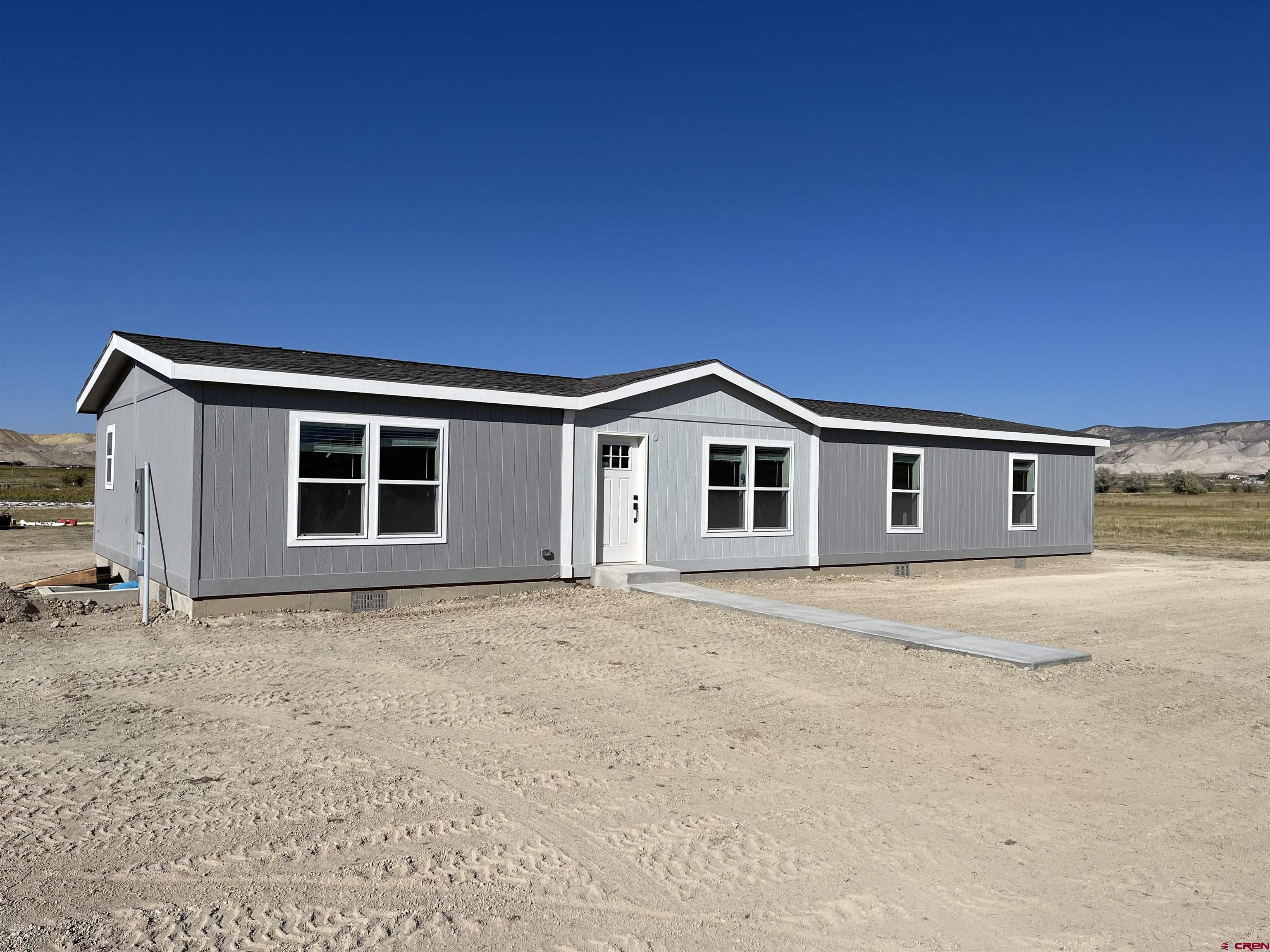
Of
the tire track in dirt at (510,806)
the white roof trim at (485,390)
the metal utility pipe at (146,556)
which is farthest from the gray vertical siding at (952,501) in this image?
the tire track in dirt at (510,806)

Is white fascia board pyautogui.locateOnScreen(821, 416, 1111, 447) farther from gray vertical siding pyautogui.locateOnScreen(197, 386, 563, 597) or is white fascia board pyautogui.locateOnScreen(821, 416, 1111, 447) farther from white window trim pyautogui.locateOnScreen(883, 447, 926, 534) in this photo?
gray vertical siding pyautogui.locateOnScreen(197, 386, 563, 597)

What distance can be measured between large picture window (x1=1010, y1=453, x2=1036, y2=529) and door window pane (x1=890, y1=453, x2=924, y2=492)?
2.66 metres

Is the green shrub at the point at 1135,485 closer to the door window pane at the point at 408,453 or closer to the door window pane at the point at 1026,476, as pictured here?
the door window pane at the point at 1026,476

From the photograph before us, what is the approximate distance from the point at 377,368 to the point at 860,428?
8035 mm

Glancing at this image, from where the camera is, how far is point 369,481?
11.2m

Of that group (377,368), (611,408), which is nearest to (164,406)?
(377,368)

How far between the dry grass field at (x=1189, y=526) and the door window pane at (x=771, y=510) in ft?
39.2

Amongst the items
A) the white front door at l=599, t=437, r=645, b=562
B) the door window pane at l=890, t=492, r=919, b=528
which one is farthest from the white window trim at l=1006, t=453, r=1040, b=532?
the white front door at l=599, t=437, r=645, b=562

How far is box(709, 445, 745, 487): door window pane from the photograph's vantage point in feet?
47.3

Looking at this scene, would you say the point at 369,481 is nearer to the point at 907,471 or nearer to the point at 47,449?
the point at 907,471

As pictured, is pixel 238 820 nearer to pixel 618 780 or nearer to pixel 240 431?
pixel 618 780

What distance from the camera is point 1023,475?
18359 mm

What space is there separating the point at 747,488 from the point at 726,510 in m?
0.50

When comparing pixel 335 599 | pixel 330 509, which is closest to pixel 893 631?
pixel 335 599
